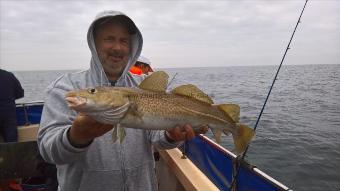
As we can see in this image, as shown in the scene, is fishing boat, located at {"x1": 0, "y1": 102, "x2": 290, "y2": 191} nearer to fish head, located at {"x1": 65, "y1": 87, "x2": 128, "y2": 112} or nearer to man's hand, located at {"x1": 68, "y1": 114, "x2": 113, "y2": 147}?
man's hand, located at {"x1": 68, "y1": 114, "x2": 113, "y2": 147}

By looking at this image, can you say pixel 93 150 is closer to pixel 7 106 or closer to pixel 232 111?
pixel 232 111

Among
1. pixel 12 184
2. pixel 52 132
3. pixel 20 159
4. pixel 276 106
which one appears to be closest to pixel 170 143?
pixel 52 132

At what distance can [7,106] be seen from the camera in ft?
22.0

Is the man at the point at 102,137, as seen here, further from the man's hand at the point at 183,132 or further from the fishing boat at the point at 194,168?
the fishing boat at the point at 194,168

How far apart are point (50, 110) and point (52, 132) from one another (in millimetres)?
214

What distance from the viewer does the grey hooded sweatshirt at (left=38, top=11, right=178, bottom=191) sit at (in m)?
2.74

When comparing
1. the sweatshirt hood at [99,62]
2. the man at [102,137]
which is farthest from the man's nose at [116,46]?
the sweatshirt hood at [99,62]

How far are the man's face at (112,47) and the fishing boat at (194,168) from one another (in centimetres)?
175

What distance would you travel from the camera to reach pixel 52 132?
9.02ft

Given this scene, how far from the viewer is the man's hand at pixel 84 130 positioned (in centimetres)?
239

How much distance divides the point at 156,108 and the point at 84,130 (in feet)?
2.01

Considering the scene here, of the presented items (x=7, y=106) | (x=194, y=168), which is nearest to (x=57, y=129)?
(x=194, y=168)

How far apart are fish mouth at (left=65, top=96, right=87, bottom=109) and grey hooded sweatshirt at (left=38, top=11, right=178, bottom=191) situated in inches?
17.9

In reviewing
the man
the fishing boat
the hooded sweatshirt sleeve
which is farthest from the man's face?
the fishing boat
